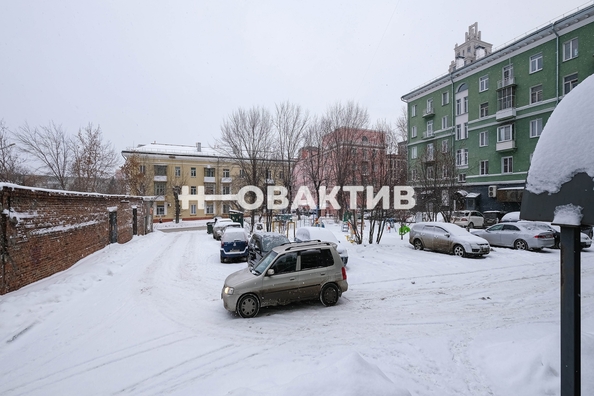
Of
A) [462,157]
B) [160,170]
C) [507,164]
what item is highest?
[462,157]

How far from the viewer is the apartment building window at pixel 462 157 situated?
32844mm

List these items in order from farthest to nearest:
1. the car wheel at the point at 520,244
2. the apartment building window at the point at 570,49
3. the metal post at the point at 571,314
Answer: the apartment building window at the point at 570,49 < the car wheel at the point at 520,244 < the metal post at the point at 571,314

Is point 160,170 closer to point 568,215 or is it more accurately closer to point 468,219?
point 468,219

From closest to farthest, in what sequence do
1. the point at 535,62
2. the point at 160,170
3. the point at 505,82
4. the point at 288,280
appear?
1. the point at 288,280
2. the point at 535,62
3. the point at 505,82
4. the point at 160,170

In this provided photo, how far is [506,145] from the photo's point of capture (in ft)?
93.4

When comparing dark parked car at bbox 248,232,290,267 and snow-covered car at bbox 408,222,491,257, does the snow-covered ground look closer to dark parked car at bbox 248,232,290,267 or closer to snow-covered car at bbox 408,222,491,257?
dark parked car at bbox 248,232,290,267

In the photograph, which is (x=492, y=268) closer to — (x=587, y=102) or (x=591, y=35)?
(x=587, y=102)

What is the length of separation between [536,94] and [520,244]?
67.7 ft

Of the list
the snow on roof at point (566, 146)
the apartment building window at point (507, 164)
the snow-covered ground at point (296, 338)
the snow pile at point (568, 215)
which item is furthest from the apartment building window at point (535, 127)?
the snow pile at point (568, 215)

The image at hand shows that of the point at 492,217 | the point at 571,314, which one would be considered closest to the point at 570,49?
the point at 492,217

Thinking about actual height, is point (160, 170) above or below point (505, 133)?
below

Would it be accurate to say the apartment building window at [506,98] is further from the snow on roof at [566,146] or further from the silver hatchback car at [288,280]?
the snow on roof at [566,146]

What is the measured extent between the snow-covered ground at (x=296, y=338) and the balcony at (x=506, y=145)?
2239cm

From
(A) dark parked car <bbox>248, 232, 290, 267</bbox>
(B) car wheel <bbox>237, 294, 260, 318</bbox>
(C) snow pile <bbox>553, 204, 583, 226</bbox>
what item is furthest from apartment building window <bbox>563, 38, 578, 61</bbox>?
(B) car wheel <bbox>237, 294, 260, 318</bbox>
